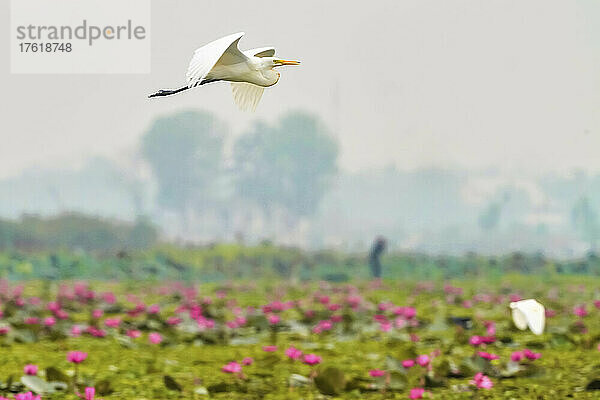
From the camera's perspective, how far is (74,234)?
7.79 m

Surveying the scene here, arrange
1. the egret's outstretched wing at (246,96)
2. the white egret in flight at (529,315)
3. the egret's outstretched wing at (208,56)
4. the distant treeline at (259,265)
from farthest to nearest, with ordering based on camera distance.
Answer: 1. the distant treeline at (259,265)
2. the white egret in flight at (529,315)
3. the egret's outstretched wing at (246,96)
4. the egret's outstretched wing at (208,56)

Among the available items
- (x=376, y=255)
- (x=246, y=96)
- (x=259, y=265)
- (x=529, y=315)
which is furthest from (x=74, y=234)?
(x=246, y=96)

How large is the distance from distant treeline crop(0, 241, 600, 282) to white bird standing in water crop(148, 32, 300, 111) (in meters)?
6.70

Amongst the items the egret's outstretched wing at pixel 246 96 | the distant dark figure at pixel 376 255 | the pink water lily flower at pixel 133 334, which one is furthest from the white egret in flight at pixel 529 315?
the distant dark figure at pixel 376 255

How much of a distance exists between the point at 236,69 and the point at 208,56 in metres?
0.04

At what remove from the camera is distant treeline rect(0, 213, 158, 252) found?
7.70 m

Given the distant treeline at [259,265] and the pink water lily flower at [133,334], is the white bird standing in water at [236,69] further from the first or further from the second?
the distant treeline at [259,265]

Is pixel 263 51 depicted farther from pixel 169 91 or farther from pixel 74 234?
pixel 74 234

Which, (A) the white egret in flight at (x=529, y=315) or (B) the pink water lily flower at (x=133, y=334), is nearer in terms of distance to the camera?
(A) the white egret in flight at (x=529, y=315)

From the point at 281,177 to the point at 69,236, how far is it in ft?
7.20

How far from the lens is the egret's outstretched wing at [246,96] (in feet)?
2.09

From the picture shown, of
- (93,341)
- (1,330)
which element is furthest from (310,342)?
(1,330)

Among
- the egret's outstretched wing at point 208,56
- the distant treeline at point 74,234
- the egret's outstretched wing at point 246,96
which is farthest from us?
the distant treeline at point 74,234

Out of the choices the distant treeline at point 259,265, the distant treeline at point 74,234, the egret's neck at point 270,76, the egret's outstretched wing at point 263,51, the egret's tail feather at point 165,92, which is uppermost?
the distant treeline at point 74,234
